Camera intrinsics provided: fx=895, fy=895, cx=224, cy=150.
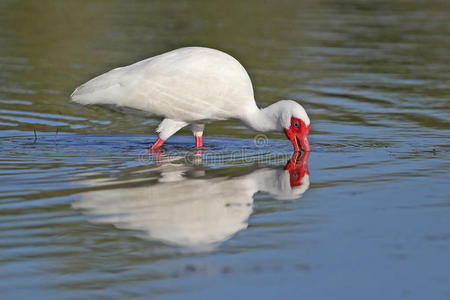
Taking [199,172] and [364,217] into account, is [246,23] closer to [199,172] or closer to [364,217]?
[199,172]

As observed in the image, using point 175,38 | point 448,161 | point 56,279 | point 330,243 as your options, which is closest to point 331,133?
point 448,161

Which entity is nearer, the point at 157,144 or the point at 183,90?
the point at 183,90

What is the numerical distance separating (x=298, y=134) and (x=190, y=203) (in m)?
2.64

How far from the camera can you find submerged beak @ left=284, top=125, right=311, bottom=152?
352 inches

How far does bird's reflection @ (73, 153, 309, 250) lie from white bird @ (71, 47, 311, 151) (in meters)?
0.91

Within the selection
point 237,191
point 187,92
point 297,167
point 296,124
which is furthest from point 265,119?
point 237,191

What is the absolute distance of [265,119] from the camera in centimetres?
922

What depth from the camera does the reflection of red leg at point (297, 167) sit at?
7.68 metres

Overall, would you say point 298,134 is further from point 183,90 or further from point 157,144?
point 157,144

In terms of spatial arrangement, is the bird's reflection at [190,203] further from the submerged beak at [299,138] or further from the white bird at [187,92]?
the white bird at [187,92]

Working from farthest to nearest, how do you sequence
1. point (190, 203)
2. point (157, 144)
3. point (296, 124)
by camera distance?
point (157, 144), point (296, 124), point (190, 203)

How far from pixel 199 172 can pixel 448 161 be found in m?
2.39

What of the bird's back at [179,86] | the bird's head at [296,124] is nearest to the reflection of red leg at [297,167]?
the bird's head at [296,124]

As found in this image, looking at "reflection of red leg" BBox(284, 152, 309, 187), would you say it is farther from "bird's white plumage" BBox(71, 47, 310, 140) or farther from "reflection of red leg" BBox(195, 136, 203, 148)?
"reflection of red leg" BBox(195, 136, 203, 148)
